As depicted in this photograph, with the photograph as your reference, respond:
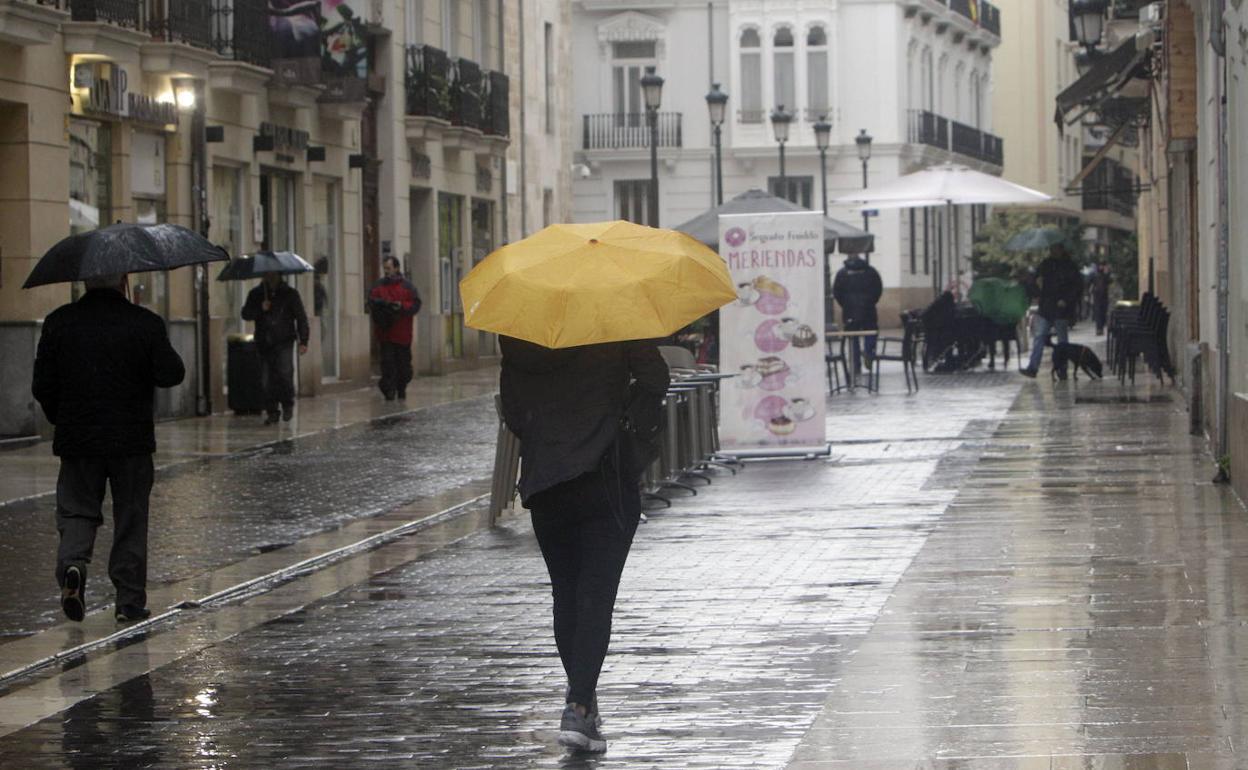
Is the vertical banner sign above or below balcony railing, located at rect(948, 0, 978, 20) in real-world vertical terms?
below

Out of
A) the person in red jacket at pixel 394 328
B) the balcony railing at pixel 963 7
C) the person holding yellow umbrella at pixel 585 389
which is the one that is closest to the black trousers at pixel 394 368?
the person in red jacket at pixel 394 328

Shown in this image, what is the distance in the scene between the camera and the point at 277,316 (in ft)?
79.1

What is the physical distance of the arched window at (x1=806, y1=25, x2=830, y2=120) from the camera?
Answer: 2320 inches

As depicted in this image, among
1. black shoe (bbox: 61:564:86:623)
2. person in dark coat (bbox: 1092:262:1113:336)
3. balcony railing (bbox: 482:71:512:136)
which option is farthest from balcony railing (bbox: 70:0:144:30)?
person in dark coat (bbox: 1092:262:1113:336)

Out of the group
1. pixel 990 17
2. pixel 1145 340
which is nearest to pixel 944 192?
pixel 1145 340

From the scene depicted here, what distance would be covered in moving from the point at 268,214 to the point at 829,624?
68.9 ft

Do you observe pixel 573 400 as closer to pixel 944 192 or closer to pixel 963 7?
pixel 944 192

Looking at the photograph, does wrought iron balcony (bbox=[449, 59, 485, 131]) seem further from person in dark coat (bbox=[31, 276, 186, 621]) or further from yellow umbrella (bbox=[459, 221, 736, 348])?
yellow umbrella (bbox=[459, 221, 736, 348])

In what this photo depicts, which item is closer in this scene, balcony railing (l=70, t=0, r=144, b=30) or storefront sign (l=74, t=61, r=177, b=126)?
balcony railing (l=70, t=0, r=144, b=30)

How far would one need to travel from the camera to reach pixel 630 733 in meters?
7.41

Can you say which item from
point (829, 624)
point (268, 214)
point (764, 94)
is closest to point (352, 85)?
point (268, 214)

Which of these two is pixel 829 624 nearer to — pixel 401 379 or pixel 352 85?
pixel 401 379

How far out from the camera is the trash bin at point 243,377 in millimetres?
25328

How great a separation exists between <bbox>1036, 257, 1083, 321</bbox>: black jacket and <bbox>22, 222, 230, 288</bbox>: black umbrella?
19240 mm
